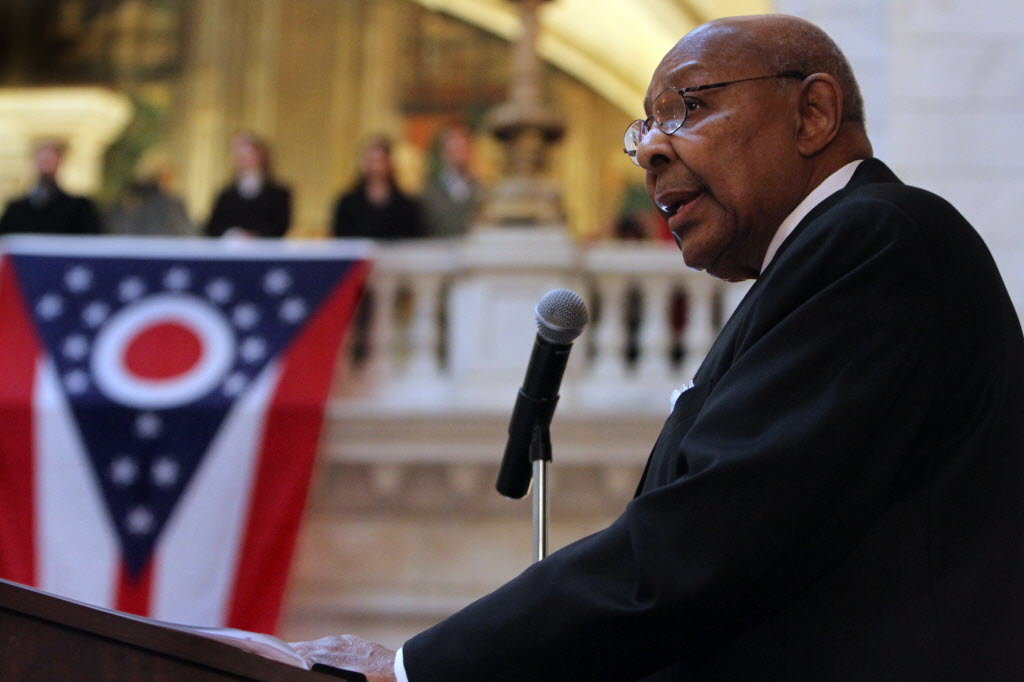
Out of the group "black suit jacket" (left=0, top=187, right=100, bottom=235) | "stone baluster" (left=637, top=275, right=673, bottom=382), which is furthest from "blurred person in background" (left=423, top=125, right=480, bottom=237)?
"black suit jacket" (left=0, top=187, right=100, bottom=235)

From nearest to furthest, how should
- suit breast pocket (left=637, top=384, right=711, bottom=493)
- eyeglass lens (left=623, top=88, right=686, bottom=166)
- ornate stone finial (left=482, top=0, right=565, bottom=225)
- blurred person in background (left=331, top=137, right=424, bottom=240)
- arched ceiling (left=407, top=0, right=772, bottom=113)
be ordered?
suit breast pocket (left=637, top=384, right=711, bottom=493), eyeglass lens (left=623, top=88, right=686, bottom=166), ornate stone finial (left=482, top=0, right=565, bottom=225), blurred person in background (left=331, top=137, right=424, bottom=240), arched ceiling (left=407, top=0, right=772, bottom=113)

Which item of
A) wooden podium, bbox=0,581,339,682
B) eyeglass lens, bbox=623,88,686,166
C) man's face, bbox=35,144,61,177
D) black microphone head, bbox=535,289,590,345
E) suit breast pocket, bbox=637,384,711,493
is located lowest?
wooden podium, bbox=0,581,339,682

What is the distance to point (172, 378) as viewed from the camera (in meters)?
7.29

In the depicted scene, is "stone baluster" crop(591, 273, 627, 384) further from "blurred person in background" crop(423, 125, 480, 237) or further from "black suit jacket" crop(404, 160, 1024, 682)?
"black suit jacket" crop(404, 160, 1024, 682)

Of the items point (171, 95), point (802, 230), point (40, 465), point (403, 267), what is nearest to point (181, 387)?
point (40, 465)

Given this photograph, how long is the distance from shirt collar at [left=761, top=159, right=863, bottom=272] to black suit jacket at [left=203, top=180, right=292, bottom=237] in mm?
6268

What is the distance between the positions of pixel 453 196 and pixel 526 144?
1060mm

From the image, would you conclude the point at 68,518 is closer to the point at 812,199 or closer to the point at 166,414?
the point at 166,414

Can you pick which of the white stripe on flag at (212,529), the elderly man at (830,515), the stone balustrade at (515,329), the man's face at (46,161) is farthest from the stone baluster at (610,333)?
the elderly man at (830,515)

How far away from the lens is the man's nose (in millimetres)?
2062

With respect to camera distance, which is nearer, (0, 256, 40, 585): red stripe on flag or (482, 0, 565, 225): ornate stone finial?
(0, 256, 40, 585): red stripe on flag

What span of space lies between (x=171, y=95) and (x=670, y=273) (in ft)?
26.6

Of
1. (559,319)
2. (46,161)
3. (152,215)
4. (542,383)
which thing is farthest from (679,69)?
(152,215)

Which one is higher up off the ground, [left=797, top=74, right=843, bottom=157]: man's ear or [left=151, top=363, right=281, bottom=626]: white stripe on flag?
[left=797, top=74, right=843, bottom=157]: man's ear
